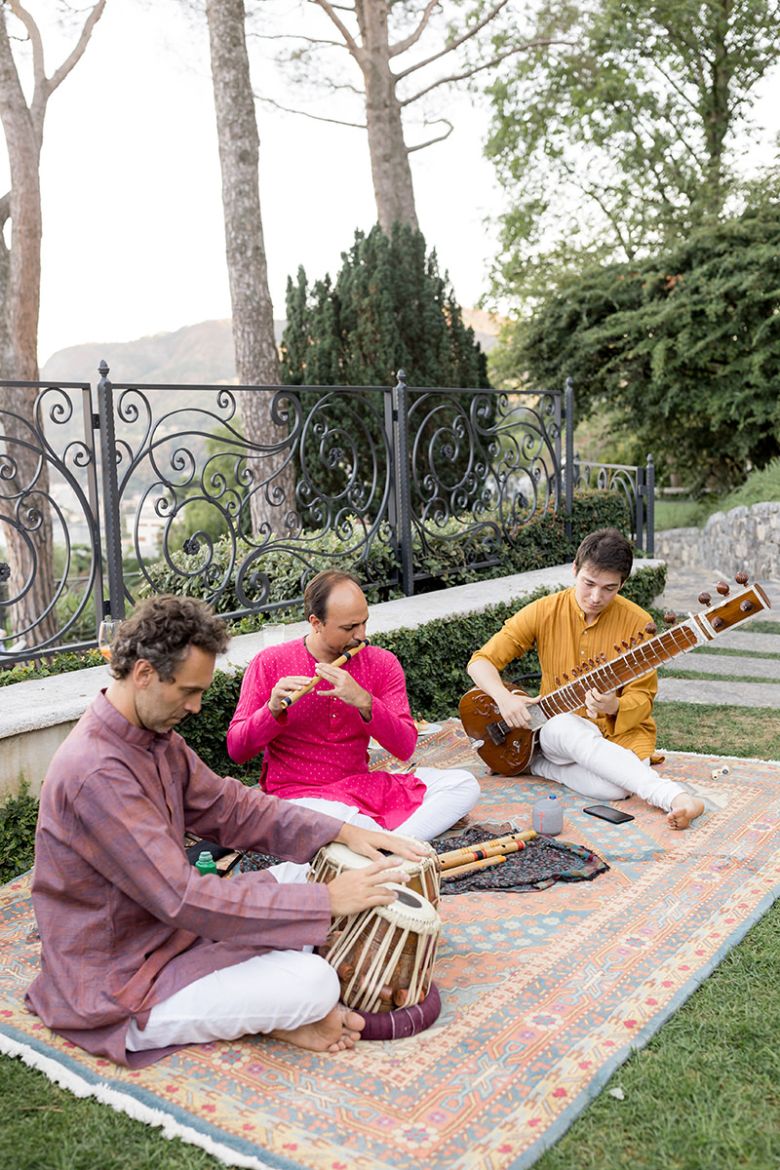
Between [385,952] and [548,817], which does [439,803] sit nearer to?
[548,817]

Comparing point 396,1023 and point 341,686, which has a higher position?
point 341,686

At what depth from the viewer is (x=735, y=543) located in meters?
13.1

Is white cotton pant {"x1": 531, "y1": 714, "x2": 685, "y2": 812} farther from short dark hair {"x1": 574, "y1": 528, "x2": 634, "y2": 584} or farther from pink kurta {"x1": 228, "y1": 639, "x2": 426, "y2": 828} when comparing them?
pink kurta {"x1": 228, "y1": 639, "x2": 426, "y2": 828}

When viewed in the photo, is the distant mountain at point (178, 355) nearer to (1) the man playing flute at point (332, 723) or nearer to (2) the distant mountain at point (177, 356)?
(2) the distant mountain at point (177, 356)

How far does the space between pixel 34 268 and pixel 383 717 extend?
10.5 metres

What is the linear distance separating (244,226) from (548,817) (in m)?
7.91

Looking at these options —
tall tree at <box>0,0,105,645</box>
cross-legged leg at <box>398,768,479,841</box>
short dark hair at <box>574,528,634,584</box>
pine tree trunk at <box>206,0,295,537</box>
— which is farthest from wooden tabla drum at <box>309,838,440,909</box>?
tall tree at <box>0,0,105,645</box>

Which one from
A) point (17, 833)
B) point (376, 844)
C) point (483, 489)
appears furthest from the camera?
point (483, 489)

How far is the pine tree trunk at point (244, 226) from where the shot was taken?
33.1 feet

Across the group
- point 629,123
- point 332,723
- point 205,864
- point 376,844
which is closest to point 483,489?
point 332,723

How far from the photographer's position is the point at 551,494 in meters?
8.87

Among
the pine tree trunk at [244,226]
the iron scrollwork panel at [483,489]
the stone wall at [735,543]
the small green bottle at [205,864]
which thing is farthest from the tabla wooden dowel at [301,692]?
the stone wall at [735,543]

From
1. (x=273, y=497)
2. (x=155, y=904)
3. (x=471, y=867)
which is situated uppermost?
(x=273, y=497)

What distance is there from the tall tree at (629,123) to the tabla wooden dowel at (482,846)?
16.5 m
